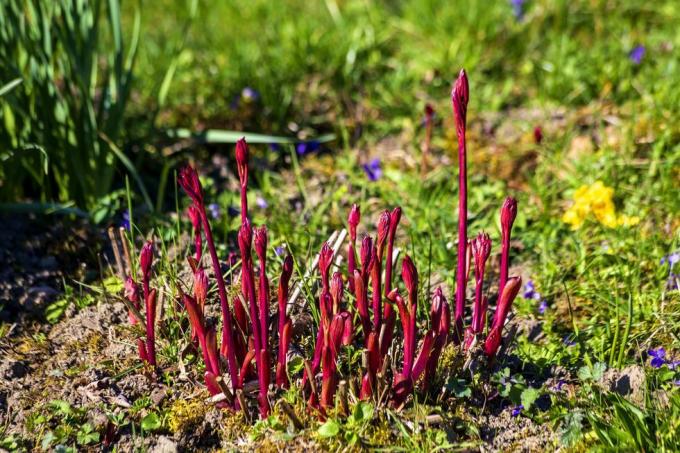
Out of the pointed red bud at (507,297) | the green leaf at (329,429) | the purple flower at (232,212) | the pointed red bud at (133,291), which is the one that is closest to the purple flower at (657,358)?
the pointed red bud at (507,297)

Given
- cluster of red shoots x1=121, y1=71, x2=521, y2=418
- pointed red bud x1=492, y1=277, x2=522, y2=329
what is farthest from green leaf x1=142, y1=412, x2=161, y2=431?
pointed red bud x1=492, y1=277, x2=522, y2=329

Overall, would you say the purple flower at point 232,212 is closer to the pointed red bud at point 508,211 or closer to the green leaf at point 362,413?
the green leaf at point 362,413

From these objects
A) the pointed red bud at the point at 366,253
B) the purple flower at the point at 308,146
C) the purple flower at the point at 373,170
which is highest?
the purple flower at the point at 308,146

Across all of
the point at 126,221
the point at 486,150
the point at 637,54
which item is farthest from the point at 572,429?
the point at 637,54

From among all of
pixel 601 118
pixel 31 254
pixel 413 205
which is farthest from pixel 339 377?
pixel 601 118

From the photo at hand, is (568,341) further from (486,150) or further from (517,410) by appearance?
(486,150)

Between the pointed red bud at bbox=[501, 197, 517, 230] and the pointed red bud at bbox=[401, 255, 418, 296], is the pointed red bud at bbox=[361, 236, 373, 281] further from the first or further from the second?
the pointed red bud at bbox=[501, 197, 517, 230]
